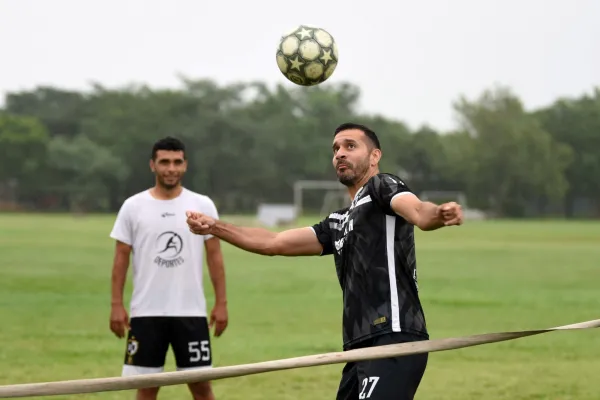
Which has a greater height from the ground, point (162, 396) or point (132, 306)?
point (132, 306)

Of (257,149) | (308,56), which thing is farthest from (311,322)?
(257,149)

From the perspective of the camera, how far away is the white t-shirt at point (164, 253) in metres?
8.55

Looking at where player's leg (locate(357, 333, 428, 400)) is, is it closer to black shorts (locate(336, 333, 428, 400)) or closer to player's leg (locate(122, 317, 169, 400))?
black shorts (locate(336, 333, 428, 400))

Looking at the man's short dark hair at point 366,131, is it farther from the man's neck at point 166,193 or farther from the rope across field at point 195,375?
the man's neck at point 166,193

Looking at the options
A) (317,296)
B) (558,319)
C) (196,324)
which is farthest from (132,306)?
(317,296)

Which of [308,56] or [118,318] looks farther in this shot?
[118,318]

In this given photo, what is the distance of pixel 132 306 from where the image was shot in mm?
8648

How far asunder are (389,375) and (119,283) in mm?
3672

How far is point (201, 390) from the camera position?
27.9ft

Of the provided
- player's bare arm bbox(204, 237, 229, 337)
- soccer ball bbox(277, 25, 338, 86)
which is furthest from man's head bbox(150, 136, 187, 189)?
soccer ball bbox(277, 25, 338, 86)

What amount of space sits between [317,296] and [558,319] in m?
5.87

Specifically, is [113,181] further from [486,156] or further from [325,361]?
[325,361]

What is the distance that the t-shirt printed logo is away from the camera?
861 centimetres

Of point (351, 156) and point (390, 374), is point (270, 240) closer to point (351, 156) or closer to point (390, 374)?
point (351, 156)
